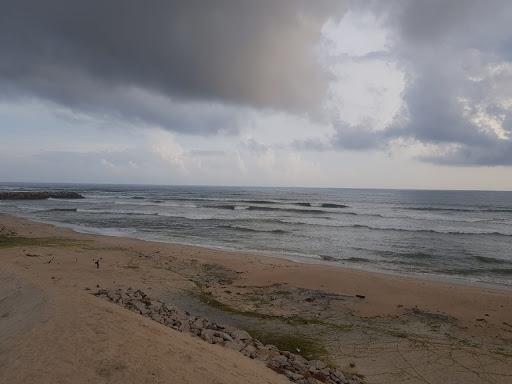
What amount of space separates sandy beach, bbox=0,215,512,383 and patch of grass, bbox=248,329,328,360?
2 cm

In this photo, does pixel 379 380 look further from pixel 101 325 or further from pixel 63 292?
pixel 63 292

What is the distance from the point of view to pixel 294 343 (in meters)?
8.30

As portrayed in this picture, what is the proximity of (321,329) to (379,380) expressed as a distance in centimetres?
244

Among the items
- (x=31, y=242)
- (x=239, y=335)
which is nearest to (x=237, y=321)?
(x=239, y=335)

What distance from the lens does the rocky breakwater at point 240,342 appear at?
6637 millimetres

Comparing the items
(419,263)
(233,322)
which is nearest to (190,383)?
(233,322)

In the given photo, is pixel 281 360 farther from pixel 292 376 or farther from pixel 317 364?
pixel 317 364

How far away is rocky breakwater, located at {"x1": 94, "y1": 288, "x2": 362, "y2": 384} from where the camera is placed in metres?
6.64

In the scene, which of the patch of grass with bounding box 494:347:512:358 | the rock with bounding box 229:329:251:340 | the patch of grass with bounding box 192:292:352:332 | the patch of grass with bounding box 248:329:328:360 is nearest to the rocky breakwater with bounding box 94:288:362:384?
the rock with bounding box 229:329:251:340

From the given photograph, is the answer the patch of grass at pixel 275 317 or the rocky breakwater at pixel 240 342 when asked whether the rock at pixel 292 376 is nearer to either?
the rocky breakwater at pixel 240 342

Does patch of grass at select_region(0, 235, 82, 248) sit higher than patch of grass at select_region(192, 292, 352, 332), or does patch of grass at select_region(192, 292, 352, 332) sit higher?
patch of grass at select_region(0, 235, 82, 248)

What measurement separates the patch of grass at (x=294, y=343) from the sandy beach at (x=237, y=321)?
0.02 meters

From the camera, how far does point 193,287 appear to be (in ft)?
41.6

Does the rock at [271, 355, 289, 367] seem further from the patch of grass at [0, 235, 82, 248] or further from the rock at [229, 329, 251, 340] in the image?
the patch of grass at [0, 235, 82, 248]
